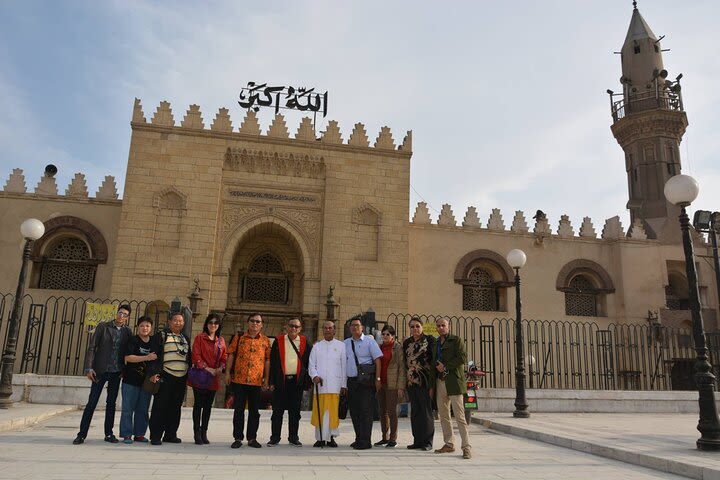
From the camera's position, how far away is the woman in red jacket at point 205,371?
22.4ft

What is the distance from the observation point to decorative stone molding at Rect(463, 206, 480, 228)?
65.4 feet

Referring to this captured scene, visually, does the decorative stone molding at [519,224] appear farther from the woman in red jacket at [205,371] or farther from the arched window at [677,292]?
the woman in red jacket at [205,371]

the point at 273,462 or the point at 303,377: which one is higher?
the point at 303,377

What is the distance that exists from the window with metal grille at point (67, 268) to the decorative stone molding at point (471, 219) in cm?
1243

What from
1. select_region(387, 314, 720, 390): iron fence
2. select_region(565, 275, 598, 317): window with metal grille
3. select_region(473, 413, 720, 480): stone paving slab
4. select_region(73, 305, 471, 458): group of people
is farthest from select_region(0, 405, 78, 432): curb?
select_region(565, 275, 598, 317): window with metal grille

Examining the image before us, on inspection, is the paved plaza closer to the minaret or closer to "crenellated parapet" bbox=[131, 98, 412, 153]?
"crenellated parapet" bbox=[131, 98, 412, 153]

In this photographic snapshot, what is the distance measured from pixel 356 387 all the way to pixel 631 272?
54.2ft

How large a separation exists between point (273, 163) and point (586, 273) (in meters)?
12.1

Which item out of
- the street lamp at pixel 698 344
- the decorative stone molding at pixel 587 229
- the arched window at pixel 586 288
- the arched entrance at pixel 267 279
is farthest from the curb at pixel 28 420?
the decorative stone molding at pixel 587 229

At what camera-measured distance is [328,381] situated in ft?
23.4

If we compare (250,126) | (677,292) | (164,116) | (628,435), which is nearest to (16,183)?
(164,116)

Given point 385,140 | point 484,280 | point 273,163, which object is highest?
point 385,140

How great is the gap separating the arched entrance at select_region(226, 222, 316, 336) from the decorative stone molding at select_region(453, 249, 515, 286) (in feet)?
18.3

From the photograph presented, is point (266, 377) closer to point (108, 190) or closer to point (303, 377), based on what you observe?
point (303, 377)
